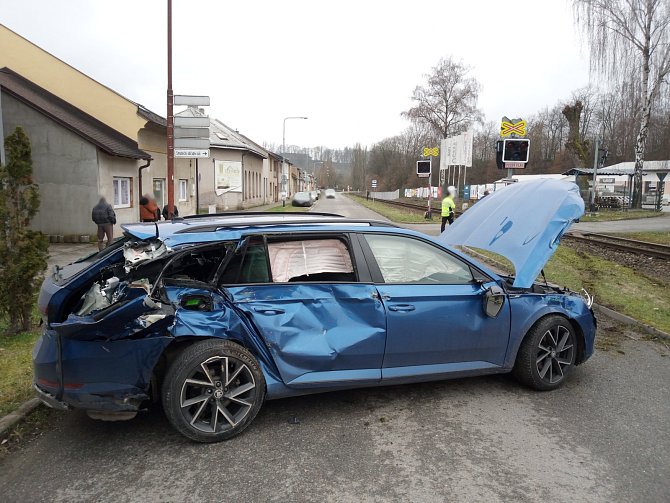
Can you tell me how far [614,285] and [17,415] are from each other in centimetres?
953

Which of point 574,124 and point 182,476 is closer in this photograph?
point 182,476

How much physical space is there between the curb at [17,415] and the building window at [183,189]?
2288 centimetres

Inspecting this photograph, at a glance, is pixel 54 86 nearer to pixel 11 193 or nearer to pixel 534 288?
pixel 11 193

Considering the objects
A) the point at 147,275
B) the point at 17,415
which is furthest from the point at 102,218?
the point at 147,275

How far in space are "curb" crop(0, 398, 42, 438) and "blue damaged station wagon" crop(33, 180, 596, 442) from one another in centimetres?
45

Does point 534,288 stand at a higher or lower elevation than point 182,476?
higher

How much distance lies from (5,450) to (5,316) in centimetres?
333

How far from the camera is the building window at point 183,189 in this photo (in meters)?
25.9

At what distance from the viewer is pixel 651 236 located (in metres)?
18.8

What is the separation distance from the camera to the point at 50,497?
9.63 ft

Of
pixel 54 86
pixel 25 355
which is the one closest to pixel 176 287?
pixel 25 355

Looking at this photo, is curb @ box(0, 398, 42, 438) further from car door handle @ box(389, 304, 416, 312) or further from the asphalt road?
car door handle @ box(389, 304, 416, 312)

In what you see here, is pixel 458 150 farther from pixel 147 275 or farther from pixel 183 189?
pixel 147 275

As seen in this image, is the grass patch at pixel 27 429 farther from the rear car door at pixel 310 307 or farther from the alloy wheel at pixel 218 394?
the rear car door at pixel 310 307
